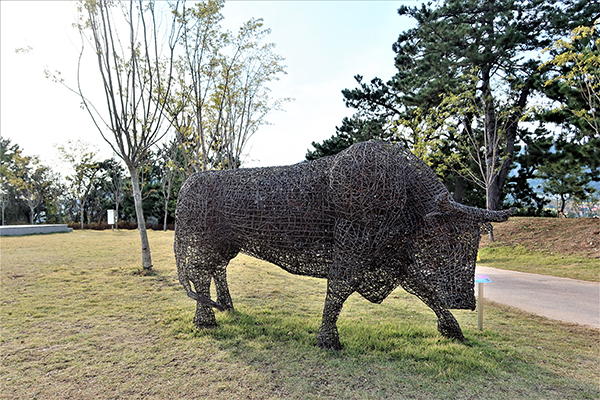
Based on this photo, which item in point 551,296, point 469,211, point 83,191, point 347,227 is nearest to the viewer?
point 469,211

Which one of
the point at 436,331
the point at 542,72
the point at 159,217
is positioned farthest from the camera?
the point at 159,217

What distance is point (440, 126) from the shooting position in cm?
1580

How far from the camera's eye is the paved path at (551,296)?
238 inches

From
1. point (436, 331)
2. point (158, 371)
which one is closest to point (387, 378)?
point (436, 331)

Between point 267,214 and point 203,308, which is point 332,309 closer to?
point 267,214

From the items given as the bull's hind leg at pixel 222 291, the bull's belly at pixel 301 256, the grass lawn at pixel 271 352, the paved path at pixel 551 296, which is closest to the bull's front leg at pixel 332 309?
the grass lawn at pixel 271 352

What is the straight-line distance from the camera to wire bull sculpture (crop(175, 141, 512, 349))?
398 cm

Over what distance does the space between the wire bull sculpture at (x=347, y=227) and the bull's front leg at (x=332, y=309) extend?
13 millimetres

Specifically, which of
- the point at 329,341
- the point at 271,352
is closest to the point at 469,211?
the point at 329,341

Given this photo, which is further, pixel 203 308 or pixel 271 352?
pixel 203 308

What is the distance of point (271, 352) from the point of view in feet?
14.3

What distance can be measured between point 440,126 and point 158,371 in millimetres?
15550

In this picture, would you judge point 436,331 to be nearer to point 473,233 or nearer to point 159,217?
point 473,233

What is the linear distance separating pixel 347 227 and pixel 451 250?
4.09ft
